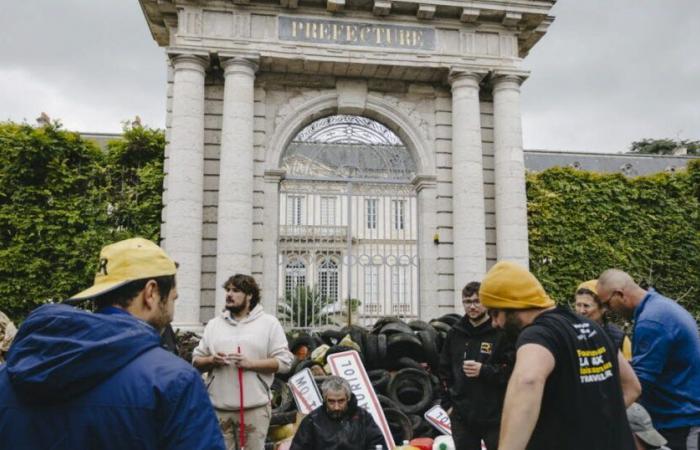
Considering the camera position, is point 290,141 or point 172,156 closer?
point 172,156

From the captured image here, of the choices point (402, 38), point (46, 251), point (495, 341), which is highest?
point (402, 38)

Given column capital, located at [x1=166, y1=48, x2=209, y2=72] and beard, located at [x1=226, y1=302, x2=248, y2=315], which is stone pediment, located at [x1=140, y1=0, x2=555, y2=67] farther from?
beard, located at [x1=226, y1=302, x2=248, y2=315]

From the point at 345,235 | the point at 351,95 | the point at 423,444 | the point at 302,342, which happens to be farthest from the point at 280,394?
the point at 351,95

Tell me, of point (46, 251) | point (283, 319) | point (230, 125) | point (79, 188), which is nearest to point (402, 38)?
point (230, 125)

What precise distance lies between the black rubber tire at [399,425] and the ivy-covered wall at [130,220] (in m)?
6.38

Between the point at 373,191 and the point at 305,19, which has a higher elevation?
the point at 305,19

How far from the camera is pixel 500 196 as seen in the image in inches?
471

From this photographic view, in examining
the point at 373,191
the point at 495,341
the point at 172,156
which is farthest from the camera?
the point at 373,191

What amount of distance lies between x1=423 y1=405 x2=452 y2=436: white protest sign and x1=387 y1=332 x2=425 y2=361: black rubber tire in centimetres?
133

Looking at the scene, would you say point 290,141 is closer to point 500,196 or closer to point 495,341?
point 500,196

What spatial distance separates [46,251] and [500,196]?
885 centimetres

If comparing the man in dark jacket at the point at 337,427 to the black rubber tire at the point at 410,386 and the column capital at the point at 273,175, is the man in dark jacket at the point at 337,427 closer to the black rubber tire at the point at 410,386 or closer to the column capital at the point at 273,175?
the black rubber tire at the point at 410,386

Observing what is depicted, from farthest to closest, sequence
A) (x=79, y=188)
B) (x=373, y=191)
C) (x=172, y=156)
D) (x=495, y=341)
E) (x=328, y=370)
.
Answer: (x=373, y=191) → (x=79, y=188) → (x=172, y=156) → (x=328, y=370) → (x=495, y=341)

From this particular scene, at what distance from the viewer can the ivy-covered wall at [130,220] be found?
1117cm
